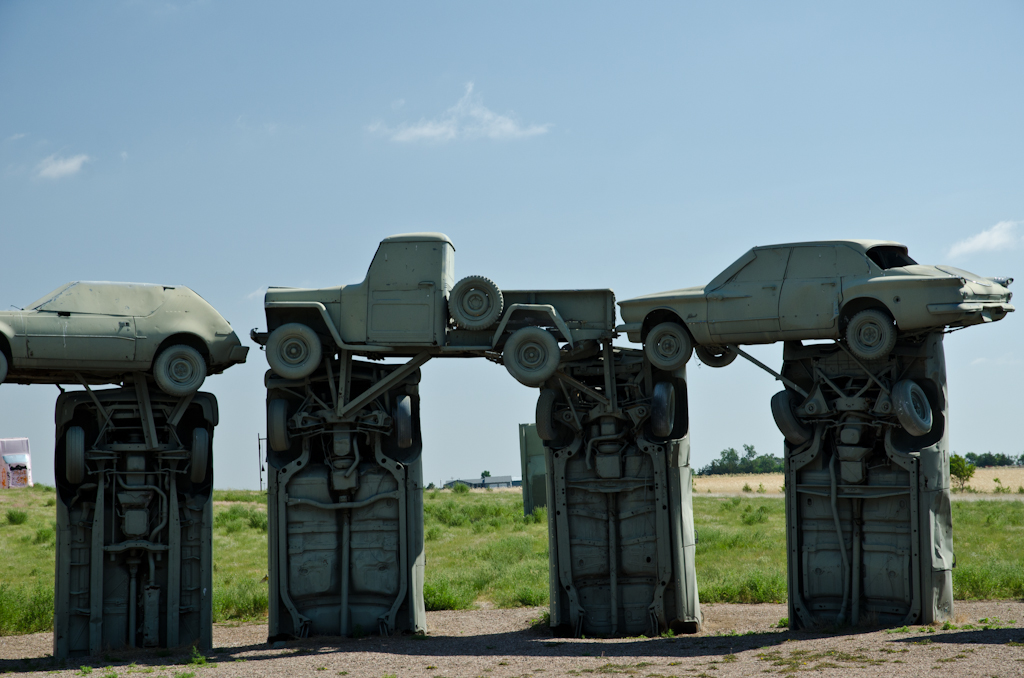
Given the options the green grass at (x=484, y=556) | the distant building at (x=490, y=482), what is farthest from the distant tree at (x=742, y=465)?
the green grass at (x=484, y=556)

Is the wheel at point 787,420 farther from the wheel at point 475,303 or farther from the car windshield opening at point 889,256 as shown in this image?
the wheel at point 475,303

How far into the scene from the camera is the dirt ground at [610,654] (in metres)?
12.2

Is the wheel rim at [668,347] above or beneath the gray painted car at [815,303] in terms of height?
beneath

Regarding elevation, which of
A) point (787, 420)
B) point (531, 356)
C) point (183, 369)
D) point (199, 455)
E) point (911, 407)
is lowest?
point (199, 455)

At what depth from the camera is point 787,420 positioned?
15.7 meters

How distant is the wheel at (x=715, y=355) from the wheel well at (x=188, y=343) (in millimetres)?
7862

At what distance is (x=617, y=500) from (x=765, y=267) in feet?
15.0

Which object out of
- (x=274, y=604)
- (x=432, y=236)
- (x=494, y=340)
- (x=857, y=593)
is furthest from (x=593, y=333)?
(x=274, y=604)

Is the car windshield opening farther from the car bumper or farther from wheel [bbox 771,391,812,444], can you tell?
wheel [bbox 771,391,812,444]

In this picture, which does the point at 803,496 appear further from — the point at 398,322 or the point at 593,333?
the point at 398,322

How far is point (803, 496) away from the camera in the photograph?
15.9 m

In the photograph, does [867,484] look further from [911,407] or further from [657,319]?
[657,319]

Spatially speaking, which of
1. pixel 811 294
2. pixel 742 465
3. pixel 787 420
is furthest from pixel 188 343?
pixel 742 465

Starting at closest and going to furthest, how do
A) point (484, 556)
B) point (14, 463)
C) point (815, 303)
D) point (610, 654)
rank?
1. point (610, 654)
2. point (815, 303)
3. point (484, 556)
4. point (14, 463)
